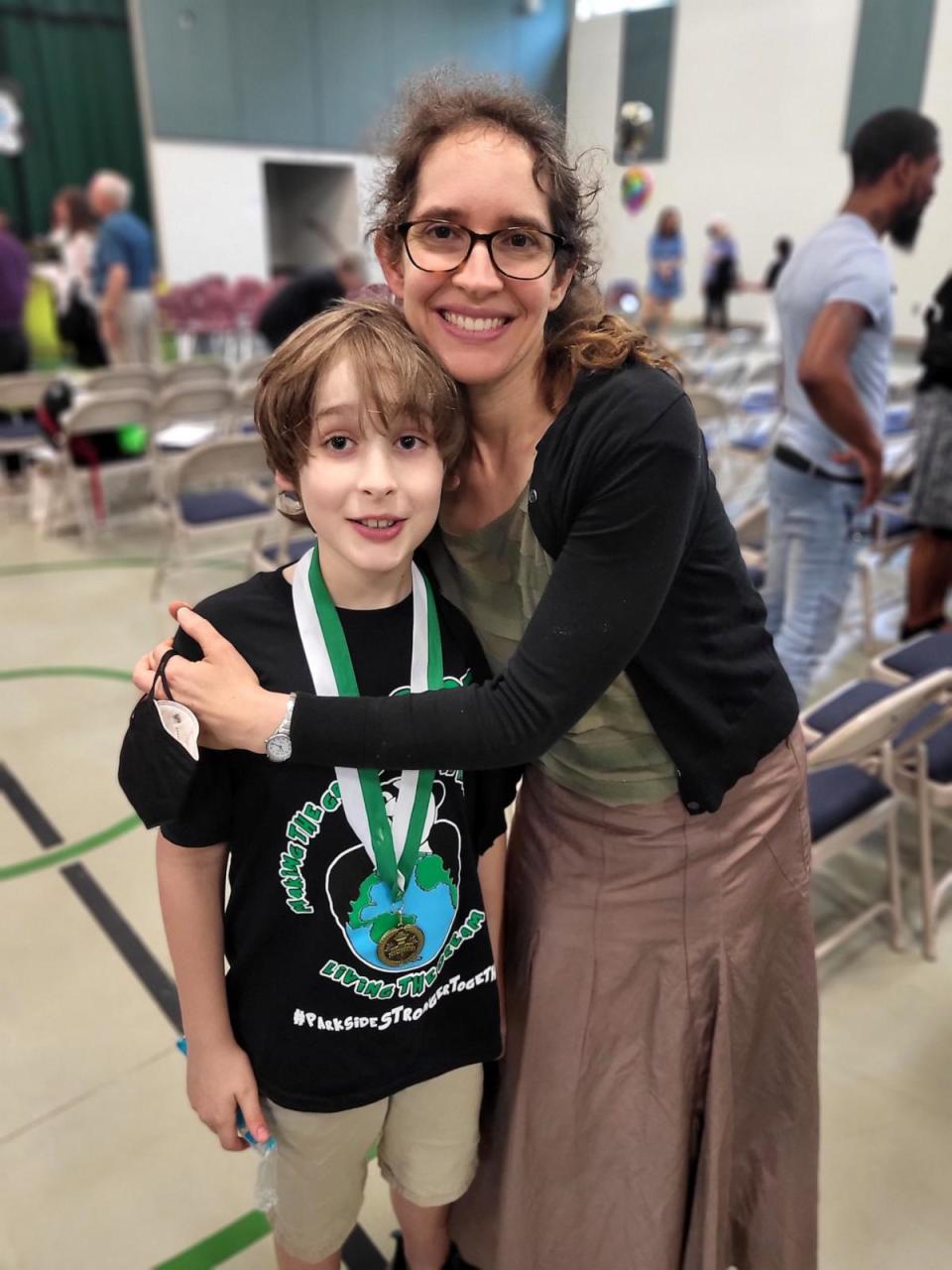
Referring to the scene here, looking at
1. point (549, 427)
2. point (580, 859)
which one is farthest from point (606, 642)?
point (580, 859)

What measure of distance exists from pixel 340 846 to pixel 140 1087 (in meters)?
1.28

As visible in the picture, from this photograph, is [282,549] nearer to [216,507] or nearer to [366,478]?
[216,507]

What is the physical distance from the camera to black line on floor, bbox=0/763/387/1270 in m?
2.08

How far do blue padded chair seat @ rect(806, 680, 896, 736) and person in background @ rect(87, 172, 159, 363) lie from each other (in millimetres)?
6357

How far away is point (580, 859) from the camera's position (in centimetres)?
114

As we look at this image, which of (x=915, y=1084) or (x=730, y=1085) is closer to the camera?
(x=730, y=1085)

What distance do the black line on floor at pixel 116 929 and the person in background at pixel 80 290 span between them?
5.74 metres

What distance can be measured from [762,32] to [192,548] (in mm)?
11000

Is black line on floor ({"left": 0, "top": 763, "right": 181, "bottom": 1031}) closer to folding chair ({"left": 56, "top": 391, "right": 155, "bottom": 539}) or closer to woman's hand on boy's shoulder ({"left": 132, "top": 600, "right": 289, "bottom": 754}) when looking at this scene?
woman's hand on boy's shoulder ({"left": 132, "top": 600, "right": 289, "bottom": 754})

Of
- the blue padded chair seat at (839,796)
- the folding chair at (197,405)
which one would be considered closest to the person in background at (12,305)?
the folding chair at (197,405)

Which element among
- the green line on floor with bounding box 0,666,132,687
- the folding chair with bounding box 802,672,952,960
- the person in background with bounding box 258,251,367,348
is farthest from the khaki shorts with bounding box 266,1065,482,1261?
the person in background with bounding box 258,251,367,348

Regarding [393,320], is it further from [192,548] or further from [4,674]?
[192,548]

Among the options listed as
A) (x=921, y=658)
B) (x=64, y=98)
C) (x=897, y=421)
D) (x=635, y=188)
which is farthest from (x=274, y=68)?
(x=921, y=658)

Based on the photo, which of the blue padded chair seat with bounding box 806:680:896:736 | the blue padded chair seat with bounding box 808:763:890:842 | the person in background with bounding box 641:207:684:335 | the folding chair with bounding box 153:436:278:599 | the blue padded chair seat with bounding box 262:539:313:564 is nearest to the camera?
the blue padded chair seat with bounding box 808:763:890:842
